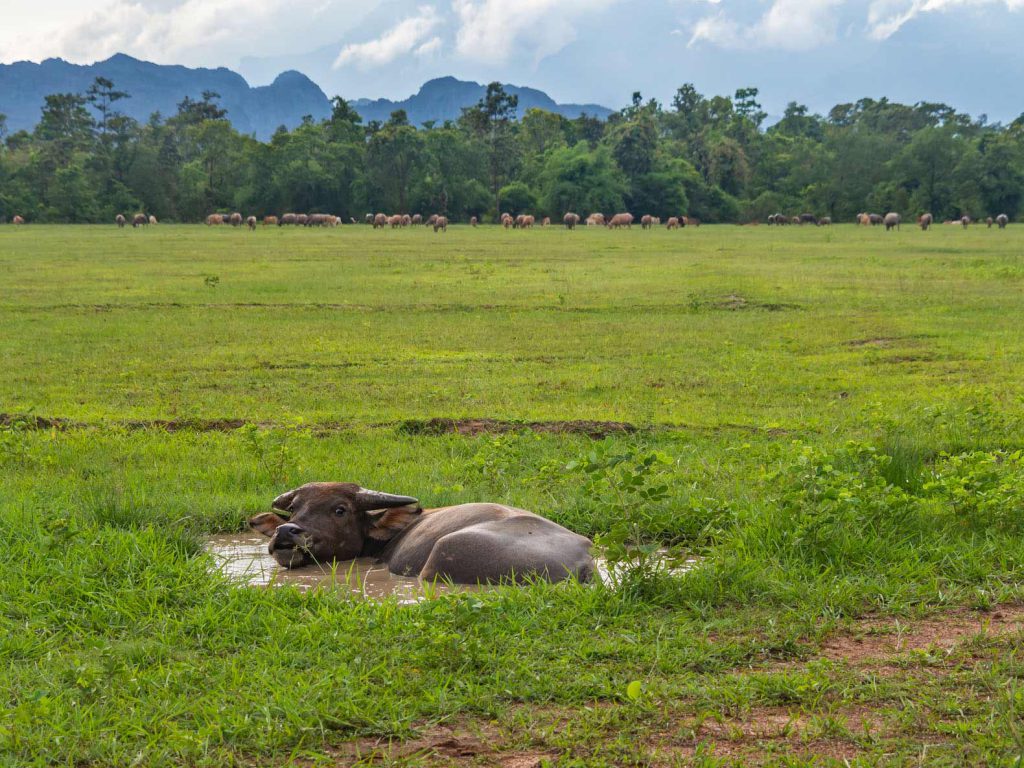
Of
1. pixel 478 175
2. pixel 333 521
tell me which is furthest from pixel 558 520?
pixel 478 175

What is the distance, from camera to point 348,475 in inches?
323

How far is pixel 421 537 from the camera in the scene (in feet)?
21.2

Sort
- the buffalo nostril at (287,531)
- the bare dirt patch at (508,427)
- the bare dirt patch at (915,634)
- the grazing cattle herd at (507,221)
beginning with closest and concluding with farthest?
the bare dirt patch at (915,634) → the buffalo nostril at (287,531) → the bare dirt patch at (508,427) → the grazing cattle herd at (507,221)

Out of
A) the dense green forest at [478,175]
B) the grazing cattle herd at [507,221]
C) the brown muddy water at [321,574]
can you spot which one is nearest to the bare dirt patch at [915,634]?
the brown muddy water at [321,574]

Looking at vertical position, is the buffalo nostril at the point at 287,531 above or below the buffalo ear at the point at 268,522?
above

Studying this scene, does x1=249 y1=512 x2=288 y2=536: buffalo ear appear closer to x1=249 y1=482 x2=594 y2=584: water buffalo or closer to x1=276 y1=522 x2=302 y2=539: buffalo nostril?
x1=249 y1=482 x2=594 y2=584: water buffalo

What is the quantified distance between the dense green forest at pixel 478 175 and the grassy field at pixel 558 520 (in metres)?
80.5

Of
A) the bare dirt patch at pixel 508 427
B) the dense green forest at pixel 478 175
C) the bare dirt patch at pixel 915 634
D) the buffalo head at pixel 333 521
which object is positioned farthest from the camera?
the dense green forest at pixel 478 175

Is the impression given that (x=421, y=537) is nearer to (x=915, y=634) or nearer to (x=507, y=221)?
(x=915, y=634)

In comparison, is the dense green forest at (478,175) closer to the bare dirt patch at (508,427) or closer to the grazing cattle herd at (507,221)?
the grazing cattle herd at (507,221)

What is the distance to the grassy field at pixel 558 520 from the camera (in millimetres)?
4023

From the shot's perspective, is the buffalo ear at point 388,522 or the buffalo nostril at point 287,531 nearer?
the buffalo nostril at point 287,531

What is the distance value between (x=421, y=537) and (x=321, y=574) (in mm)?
617

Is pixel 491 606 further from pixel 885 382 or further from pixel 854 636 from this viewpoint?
pixel 885 382
